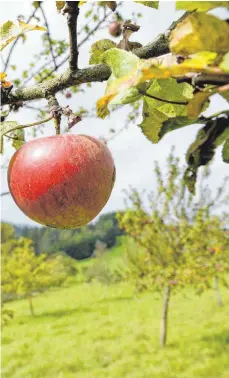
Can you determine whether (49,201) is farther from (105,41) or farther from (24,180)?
(105,41)

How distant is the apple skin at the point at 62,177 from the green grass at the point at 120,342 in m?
7.14

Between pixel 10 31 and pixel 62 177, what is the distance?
0.30m

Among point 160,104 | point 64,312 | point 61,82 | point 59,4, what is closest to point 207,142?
point 160,104

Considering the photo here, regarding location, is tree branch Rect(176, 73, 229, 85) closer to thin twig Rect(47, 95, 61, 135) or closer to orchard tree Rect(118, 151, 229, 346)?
thin twig Rect(47, 95, 61, 135)

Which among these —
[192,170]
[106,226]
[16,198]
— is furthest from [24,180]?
[106,226]

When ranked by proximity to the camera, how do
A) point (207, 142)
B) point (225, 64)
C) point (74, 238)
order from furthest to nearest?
point (74, 238)
point (207, 142)
point (225, 64)

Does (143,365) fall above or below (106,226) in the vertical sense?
above

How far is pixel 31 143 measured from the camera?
2.86ft

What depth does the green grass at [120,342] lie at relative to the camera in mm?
7938

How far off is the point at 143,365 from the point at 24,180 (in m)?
7.93

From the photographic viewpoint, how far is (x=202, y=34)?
0.40 m

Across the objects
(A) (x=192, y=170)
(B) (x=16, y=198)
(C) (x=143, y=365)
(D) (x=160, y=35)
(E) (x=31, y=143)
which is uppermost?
(D) (x=160, y=35)

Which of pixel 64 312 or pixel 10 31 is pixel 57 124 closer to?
Result: pixel 10 31

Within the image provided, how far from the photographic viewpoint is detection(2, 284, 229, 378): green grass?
7.94 m
